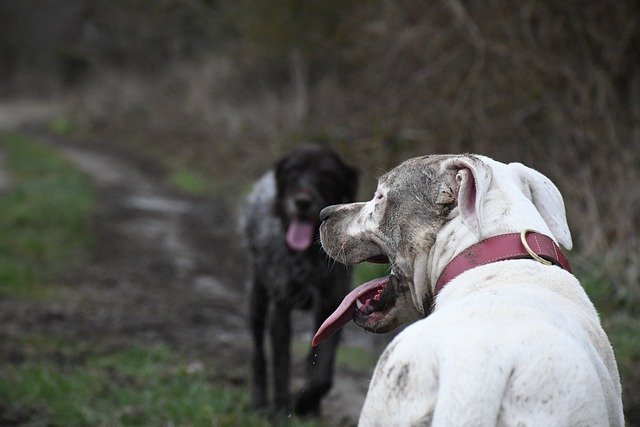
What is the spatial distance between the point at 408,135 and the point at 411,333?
794cm

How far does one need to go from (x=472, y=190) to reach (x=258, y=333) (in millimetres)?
3933

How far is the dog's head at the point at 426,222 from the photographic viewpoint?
2818 millimetres

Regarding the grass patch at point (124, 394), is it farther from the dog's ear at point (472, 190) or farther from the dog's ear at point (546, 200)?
the dog's ear at point (472, 190)

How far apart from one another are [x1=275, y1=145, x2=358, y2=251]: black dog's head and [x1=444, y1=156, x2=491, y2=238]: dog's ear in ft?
10.2

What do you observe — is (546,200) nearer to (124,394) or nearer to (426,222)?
(426,222)

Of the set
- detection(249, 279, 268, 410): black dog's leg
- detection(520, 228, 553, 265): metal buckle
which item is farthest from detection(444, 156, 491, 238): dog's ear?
detection(249, 279, 268, 410): black dog's leg

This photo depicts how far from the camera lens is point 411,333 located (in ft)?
7.95

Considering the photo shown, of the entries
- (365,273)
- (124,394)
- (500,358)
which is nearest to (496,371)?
(500,358)

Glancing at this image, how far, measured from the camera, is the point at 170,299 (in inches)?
365

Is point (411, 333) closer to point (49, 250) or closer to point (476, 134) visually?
point (476, 134)

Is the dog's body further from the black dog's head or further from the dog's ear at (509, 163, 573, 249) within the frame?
the black dog's head

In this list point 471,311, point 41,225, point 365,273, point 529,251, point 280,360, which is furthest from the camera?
point 41,225

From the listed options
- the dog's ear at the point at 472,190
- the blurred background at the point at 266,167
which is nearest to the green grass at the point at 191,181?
the blurred background at the point at 266,167

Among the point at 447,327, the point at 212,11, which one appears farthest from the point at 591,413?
the point at 212,11
